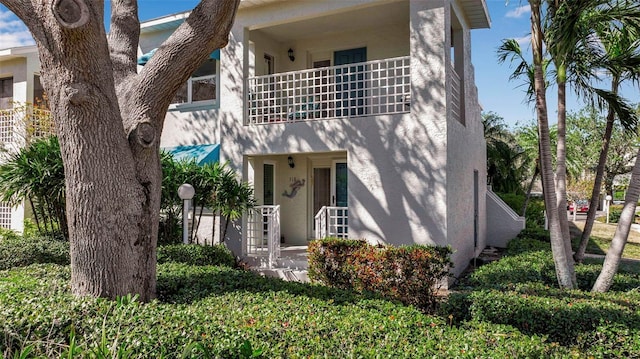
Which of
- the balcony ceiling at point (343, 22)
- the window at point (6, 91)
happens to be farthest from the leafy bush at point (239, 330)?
the window at point (6, 91)

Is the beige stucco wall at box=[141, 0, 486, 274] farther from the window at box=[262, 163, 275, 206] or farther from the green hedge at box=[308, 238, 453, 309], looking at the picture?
the green hedge at box=[308, 238, 453, 309]

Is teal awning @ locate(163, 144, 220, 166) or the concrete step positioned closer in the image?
the concrete step

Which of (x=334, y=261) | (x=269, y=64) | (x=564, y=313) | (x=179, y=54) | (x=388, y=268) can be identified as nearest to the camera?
(x=564, y=313)

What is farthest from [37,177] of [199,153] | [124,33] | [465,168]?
[465,168]

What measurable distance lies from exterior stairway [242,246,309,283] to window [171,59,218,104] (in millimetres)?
6288

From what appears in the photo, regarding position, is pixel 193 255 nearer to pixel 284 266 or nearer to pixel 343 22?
pixel 284 266

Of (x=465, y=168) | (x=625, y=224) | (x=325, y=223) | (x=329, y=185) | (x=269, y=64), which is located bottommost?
(x=325, y=223)

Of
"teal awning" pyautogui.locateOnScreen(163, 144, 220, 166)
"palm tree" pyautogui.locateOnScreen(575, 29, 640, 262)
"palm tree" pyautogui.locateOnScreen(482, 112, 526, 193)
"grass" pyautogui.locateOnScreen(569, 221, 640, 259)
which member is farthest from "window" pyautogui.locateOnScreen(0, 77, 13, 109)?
"grass" pyautogui.locateOnScreen(569, 221, 640, 259)

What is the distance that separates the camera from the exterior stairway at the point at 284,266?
11.7 m

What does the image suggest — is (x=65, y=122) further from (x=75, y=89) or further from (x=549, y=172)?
(x=549, y=172)

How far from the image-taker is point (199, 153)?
1389 cm

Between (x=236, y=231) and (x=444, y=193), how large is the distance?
651 cm

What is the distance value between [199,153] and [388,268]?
7.98 meters

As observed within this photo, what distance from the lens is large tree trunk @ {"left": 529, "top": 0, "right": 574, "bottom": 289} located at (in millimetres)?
7992
